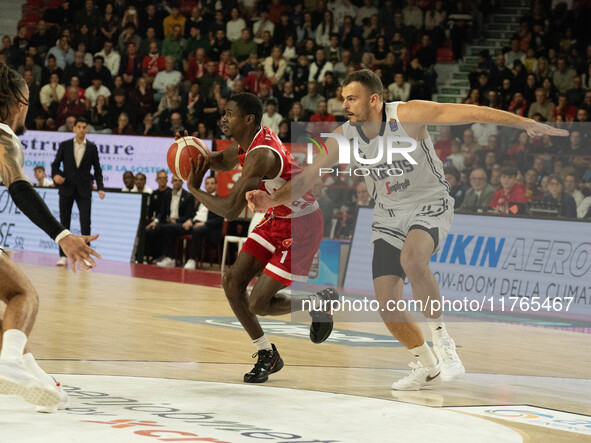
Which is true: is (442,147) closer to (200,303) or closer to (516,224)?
A: (516,224)

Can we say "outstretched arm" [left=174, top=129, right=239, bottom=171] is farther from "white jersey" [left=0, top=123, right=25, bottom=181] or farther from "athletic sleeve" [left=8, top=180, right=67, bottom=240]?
"athletic sleeve" [left=8, top=180, right=67, bottom=240]

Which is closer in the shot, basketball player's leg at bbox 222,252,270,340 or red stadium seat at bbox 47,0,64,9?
basketball player's leg at bbox 222,252,270,340

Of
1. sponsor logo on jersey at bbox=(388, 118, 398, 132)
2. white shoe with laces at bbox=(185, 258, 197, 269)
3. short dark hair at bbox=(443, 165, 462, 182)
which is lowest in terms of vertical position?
white shoe with laces at bbox=(185, 258, 197, 269)

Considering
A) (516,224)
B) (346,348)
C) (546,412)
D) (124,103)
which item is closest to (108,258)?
(124,103)

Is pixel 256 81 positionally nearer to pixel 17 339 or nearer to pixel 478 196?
pixel 478 196

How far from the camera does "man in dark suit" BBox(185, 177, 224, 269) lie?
1566 centimetres

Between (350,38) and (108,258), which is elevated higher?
(350,38)

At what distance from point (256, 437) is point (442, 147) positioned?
9744 millimetres

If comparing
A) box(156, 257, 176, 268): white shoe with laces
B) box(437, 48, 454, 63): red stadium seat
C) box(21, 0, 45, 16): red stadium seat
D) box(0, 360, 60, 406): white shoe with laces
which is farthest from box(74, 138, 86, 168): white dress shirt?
box(21, 0, 45, 16): red stadium seat

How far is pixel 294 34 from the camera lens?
1980 centimetres

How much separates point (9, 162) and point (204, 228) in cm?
1111

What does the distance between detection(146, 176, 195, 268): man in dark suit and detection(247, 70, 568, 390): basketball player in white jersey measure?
9.75 metres

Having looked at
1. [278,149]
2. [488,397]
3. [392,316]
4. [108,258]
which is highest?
[278,149]

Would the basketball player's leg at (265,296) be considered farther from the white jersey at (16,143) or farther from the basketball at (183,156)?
the white jersey at (16,143)
